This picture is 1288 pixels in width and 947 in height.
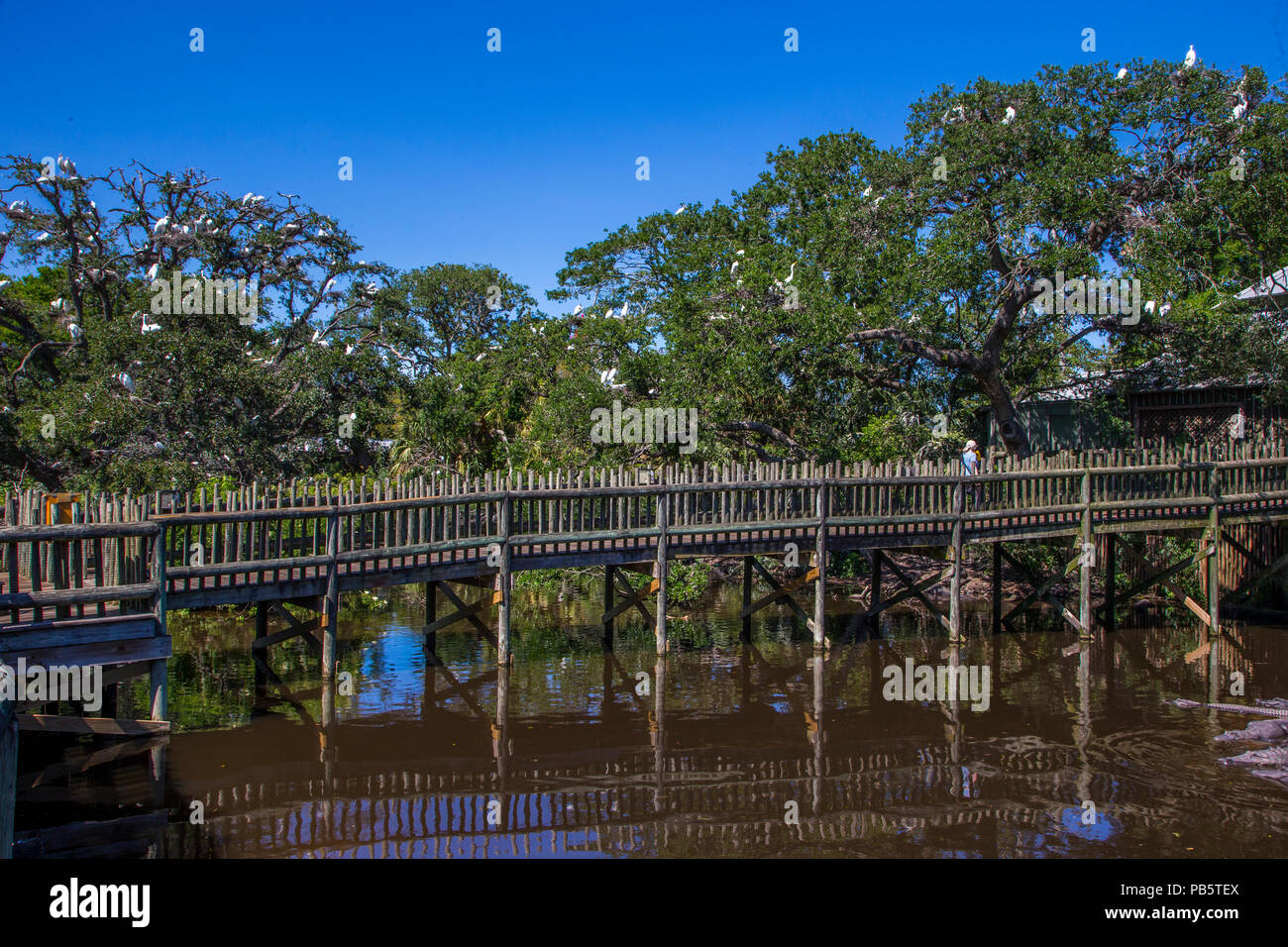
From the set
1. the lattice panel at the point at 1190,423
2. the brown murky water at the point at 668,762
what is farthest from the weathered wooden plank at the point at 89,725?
the lattice panel at the point at 1190,423

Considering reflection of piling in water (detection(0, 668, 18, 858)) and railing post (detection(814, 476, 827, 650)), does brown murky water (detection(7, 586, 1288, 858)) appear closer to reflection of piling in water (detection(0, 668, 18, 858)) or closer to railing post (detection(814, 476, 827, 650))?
railing post (detection(814, 476, 827, 650))

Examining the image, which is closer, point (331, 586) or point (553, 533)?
point (331, 586)

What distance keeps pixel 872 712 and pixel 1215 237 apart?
13.4 m

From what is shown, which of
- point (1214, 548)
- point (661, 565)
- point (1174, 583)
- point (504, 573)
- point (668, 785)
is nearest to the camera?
point (668, 785)

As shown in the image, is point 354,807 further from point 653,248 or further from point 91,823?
point 653,248

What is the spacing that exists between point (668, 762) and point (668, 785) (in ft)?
2.41

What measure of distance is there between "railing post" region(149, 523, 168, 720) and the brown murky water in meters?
0.48

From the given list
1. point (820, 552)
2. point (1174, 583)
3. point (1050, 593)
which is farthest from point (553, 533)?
point (1174, 583)

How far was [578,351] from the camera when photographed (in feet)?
75.9

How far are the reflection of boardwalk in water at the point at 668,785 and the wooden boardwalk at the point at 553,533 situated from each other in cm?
152

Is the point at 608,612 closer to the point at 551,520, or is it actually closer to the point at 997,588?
the point at 551,520

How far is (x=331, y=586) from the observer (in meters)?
12.5
